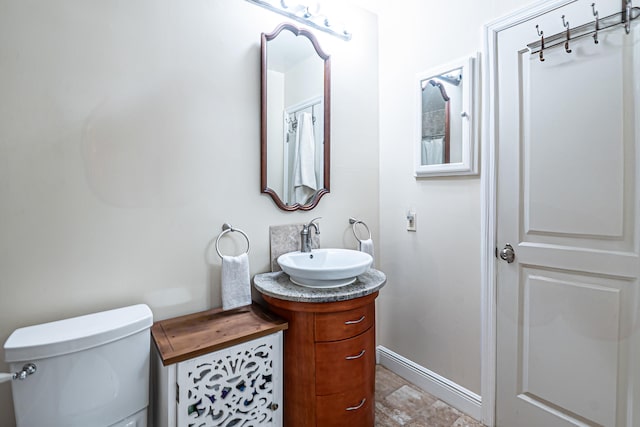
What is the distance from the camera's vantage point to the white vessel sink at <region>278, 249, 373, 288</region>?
148 centimetres

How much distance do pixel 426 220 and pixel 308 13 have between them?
143 centimetres

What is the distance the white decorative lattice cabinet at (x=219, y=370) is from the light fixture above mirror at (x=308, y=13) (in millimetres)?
1660

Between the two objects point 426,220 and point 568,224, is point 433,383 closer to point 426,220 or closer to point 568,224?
point 426,220

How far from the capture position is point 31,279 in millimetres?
1198

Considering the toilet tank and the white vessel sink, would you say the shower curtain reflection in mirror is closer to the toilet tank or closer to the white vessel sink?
the white vessel sink

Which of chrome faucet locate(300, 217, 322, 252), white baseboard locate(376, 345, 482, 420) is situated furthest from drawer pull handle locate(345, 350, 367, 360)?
white baseboard locate(376, 345, 482, 420)

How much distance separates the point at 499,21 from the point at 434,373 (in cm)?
201

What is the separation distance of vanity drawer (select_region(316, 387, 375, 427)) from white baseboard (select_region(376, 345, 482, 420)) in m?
0.59

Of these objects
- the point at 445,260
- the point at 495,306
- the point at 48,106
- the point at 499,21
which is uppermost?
the point at 499,21

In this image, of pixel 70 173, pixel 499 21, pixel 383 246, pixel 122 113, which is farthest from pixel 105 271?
pixel 499 21

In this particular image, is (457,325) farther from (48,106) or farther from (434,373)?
(48,106)

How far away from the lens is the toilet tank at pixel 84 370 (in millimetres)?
1016

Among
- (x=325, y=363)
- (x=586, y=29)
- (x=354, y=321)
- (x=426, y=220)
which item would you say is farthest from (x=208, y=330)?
(x=586, y=29)

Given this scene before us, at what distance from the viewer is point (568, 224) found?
142 cm
